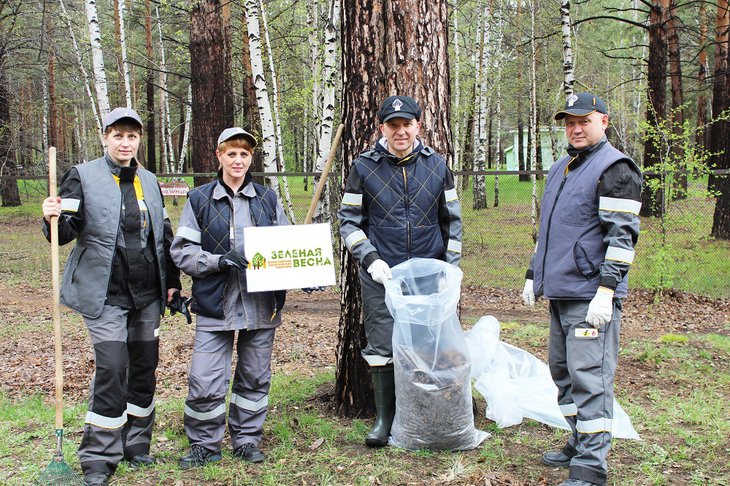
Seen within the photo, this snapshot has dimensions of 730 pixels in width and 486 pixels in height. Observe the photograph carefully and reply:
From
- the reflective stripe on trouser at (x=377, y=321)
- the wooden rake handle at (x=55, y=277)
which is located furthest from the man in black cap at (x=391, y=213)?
the wooden rake handle at (x=55, y=277)

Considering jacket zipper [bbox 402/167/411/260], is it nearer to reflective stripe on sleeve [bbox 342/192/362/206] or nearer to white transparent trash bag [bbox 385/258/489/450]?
white transparent trash bag [bbox 385/258/489/450]

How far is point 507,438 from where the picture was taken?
4.16 metres

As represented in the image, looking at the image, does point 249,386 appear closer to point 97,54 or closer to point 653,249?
point 653,249

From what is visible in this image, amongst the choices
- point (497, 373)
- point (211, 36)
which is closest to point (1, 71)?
point (211, 36)

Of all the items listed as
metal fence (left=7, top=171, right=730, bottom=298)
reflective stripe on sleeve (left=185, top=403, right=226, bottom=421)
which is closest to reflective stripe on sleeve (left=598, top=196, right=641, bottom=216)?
reflective stripe on sleeve (left=185, top=403, right=226, bottom=421)

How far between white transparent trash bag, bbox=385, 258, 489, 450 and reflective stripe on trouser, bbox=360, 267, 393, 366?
A: 12 centimetres

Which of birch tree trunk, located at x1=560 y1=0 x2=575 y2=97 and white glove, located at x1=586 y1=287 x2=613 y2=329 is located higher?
birch tree trunk, located at x1=560 y1=0 x2=575 y2=97

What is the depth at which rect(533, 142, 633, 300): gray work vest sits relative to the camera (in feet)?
11.4

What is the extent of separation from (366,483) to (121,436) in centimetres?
146

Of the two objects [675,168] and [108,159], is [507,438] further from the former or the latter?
[675,168]

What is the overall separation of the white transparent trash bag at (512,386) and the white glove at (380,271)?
4.59 ft

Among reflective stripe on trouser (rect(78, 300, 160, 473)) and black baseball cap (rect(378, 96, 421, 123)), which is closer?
reflective stripe on trouser (rect(78, 300, 160, 473))

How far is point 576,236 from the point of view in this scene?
3533 millimetres

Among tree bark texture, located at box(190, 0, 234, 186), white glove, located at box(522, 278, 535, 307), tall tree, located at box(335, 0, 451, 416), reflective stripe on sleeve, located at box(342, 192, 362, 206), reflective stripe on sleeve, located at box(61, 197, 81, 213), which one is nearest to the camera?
reflective stripe on sleeve, located at box(61, 197, 81, 213)
